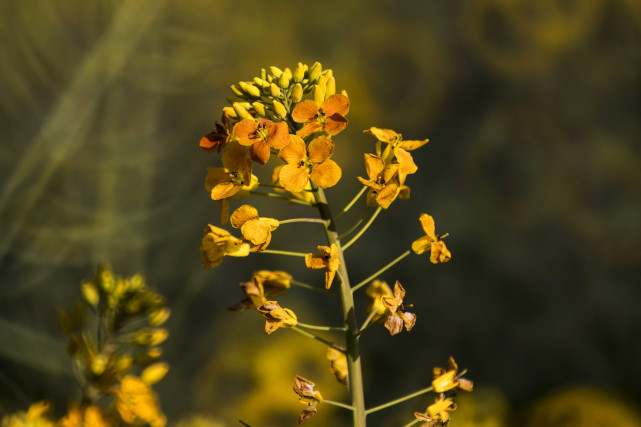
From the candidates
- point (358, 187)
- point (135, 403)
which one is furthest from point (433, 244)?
point (358, 187)

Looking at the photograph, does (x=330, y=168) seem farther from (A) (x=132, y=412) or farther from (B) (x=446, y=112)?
(B) (x=446, y=112)

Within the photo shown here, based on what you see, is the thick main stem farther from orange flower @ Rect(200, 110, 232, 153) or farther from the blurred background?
the blurred background

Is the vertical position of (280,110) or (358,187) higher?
(358,187)

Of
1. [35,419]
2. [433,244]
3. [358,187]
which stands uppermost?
[358,187]

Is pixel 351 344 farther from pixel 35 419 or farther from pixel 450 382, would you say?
pixel 35 419

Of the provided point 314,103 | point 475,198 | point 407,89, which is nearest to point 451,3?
point 407,89

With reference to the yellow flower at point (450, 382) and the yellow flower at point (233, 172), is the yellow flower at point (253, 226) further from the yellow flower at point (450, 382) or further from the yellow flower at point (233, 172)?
the yellow flower at point (450, 382)
